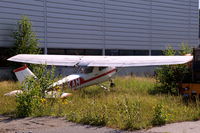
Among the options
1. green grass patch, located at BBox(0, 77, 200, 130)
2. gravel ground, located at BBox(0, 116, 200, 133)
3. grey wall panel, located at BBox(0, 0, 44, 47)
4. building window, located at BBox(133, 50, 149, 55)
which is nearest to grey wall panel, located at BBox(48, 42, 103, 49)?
grey wall panel, located at BBox(0, 0, 44, 47)

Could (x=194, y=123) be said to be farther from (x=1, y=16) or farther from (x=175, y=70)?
(x=1, y=16)

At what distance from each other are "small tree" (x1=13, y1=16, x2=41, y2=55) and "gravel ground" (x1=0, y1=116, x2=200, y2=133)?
14.6m

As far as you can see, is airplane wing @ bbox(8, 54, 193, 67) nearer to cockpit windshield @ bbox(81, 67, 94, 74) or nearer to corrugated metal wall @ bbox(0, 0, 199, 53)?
cockpit windshield @ bbox(81, 67, 94, 74)

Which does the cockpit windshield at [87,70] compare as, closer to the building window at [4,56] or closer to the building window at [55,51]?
the building window at [4,56]

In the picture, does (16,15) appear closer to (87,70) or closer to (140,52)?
(87,70)

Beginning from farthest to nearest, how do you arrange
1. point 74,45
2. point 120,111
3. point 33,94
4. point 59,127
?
point 74,45 < point 33,94 < point 120,111 < point 59,127

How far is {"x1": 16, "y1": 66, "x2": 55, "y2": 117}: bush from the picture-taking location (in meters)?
10.9

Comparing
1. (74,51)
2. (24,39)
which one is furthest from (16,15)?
(74,51)

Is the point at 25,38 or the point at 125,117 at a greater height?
the point at 25,38

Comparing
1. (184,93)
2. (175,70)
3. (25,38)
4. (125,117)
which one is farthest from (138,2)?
(125,117)

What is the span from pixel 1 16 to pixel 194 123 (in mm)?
18632

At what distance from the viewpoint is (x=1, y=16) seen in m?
24.6

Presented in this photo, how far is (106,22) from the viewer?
103ft

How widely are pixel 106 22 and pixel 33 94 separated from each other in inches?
832
